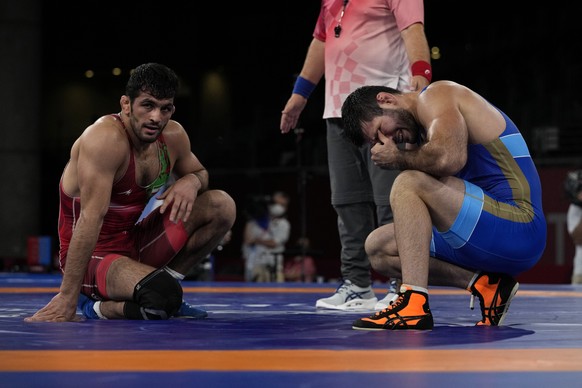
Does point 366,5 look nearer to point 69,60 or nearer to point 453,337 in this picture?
point 453,337

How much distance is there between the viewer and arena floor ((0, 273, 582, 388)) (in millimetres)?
1664

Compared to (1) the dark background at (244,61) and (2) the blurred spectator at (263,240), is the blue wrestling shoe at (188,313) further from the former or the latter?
(1) the dark background at (244,61)

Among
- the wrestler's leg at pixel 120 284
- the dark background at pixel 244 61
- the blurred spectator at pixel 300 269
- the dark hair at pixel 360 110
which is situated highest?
the dark background at pixel 244 61

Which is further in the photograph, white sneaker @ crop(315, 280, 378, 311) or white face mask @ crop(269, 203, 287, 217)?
white face mask @ crop(269, 203, 287, 217)

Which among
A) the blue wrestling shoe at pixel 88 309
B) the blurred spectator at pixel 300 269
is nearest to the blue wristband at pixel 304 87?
the blue wrestling shoe at pixel 88 309

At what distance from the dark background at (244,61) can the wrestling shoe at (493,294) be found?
9.26 meters

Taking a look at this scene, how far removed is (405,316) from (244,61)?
16.2m

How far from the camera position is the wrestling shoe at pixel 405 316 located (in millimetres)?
2605

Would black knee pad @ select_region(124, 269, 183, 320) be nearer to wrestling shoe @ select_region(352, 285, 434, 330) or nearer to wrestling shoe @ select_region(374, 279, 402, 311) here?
wrestling shoe @ select_region(352, 285, 434, 330)

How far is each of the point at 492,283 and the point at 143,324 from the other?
1.10 meters

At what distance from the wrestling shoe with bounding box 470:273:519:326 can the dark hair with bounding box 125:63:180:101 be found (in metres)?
1.18

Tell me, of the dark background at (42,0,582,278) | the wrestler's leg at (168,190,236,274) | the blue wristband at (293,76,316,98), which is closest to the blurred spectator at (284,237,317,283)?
the dark background at (42,0,582,278)

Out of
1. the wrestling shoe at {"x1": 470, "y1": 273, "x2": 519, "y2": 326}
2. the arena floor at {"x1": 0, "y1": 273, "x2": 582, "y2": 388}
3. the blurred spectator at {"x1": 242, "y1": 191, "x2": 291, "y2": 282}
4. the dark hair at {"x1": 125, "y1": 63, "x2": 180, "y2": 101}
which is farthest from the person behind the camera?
the blurred spectator at {"x1": 242, "y1": 191, "x2": 291, "y2": 282}

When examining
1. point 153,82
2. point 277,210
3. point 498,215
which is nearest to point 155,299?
point 153,82
